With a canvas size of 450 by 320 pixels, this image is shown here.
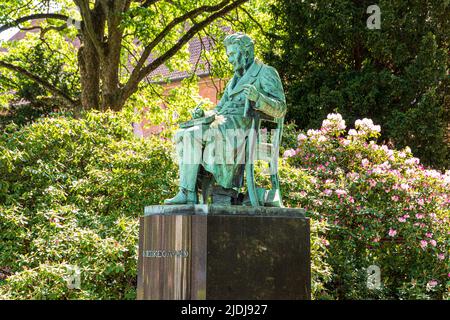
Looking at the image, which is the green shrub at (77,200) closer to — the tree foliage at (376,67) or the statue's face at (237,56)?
the statue's face at (237,56)

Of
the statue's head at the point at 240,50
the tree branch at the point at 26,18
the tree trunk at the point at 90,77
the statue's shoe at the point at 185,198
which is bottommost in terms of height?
the statue's shoe at the point at 185,198

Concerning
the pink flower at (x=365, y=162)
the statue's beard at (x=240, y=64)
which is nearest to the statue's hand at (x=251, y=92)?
the statue's beard at (x=240, y=64)

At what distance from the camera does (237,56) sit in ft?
20.2

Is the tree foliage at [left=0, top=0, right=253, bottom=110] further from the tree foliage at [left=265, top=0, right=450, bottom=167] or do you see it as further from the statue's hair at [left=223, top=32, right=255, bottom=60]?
the statue's hair at [left=223, top=32, right=255, bottom=60]

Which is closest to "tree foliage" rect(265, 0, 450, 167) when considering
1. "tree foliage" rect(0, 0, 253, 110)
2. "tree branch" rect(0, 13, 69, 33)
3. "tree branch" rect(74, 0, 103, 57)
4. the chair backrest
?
"tree foliage" rect(0, 0, 253, 110)

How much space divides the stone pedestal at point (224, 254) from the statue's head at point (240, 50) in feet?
4.60

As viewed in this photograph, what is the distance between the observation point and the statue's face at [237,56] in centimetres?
613

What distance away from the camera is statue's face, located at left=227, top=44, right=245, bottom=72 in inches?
241


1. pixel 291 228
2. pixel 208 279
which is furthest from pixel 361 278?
pixel 208 279

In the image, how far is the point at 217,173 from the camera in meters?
5.84

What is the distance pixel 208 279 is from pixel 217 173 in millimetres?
1032

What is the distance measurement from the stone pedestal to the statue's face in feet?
4.55

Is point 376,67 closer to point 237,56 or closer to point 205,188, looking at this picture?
point 237,56
